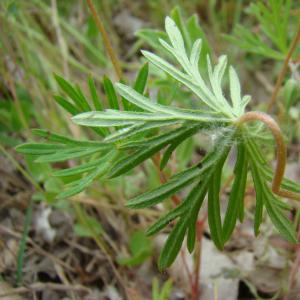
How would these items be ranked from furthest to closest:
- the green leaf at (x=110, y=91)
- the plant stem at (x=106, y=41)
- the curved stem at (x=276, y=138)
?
the plant stem at (x=106, y=41), the green leaf at (x=110, y=91), the curved stem at (x=276, y=138)

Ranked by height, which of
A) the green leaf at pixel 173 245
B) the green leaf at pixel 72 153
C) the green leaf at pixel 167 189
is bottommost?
the green leaf at pixel 173 245

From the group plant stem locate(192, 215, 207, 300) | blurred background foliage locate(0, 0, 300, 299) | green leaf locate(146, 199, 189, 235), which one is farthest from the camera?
blurred background foliage locate(0, 0, 300, 299)

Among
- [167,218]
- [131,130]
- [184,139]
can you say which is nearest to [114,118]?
[131,130]

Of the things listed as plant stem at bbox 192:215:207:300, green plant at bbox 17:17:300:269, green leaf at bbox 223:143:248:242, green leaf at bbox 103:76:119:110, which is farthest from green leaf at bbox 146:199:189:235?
plant stem at bbox 192:215:207:300

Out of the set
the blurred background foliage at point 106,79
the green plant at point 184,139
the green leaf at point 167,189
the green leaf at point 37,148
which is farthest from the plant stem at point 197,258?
the green leaf at point 37,148

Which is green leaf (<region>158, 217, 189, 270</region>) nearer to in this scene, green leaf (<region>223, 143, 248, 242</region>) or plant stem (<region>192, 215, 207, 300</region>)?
green leaf (<region>223, 143, 248, 242</region>)

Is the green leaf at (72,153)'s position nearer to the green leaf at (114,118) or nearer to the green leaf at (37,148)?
the green leaf at (37,148)

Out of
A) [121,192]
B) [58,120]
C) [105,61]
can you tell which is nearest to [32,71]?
[58,120]

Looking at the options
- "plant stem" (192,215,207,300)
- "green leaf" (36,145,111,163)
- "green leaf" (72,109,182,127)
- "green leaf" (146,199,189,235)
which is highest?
"green leaf" (72,109,182,127)

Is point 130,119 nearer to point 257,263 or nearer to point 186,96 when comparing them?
point 186,96
